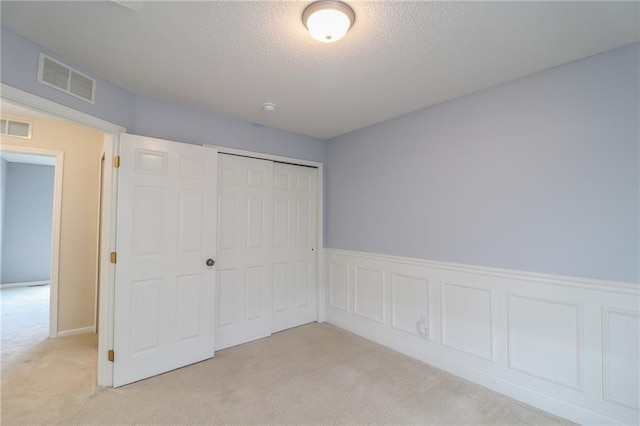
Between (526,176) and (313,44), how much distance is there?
1.88 meters

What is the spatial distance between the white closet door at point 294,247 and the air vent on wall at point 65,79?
1936 mm

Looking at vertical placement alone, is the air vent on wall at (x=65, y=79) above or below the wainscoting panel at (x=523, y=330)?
above

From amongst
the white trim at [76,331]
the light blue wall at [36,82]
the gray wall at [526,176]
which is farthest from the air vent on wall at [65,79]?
the white trim at [76,331]

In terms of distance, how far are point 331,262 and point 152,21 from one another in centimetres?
309

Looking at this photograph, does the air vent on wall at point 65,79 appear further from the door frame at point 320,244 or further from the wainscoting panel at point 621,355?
the wainscoting panel at point 621,355

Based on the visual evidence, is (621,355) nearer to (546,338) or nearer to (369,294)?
(546,338)

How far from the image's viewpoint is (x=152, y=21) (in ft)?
5.35

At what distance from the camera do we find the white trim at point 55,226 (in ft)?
10.8

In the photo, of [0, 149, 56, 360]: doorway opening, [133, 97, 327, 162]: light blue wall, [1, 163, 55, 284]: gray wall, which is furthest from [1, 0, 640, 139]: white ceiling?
[1, 163, 55, 284]: gray wall

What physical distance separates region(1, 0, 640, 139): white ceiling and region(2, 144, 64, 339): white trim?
192 centimetres

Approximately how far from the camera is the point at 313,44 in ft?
5.97

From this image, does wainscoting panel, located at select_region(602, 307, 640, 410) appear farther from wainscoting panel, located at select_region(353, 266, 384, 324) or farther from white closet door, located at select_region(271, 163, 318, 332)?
white closet door, located at select_region(271, 163, 318, 332)

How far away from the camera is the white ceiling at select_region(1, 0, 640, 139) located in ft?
5.01

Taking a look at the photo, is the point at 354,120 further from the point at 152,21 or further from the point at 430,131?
the point at 152,21
